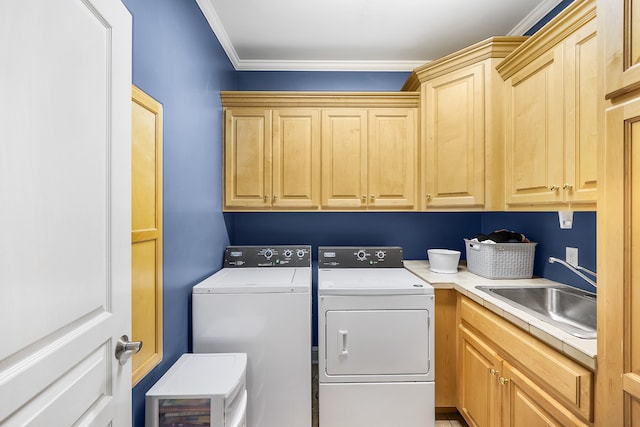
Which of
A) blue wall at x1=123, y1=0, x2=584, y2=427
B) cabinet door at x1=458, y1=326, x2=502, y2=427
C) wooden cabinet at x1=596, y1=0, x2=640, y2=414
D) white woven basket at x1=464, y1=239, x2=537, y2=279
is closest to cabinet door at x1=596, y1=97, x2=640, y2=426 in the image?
wooden cabinet at x1=596, y1=0, x2=640, y2=414

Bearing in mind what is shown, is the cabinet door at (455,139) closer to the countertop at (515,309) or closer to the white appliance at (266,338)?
the countertop at (515,309)

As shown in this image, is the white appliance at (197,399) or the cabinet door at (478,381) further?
the cabinet door at (478,381)

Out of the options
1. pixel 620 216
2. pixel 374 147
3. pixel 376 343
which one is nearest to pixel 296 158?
pixel 374 147

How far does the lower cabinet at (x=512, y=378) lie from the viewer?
42.3 inches

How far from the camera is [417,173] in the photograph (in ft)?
7.77

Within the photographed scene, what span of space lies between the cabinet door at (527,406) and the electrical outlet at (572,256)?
0.79 m

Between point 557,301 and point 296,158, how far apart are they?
189cm

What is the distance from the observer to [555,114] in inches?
59.8

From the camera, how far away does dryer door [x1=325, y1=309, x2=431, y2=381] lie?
1.84m

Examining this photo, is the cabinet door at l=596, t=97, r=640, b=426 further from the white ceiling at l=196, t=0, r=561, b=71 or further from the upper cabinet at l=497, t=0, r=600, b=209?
the white ceiling at l=196, t=0, r=561, b=71

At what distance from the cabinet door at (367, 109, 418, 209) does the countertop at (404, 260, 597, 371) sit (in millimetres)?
601

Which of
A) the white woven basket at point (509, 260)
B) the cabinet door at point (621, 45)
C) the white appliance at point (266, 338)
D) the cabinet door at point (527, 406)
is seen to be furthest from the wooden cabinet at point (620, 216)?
Result: the white appliance at point (266, 338)

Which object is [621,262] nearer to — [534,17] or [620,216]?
[620,216]

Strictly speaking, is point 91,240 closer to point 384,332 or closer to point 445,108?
point 384,332
